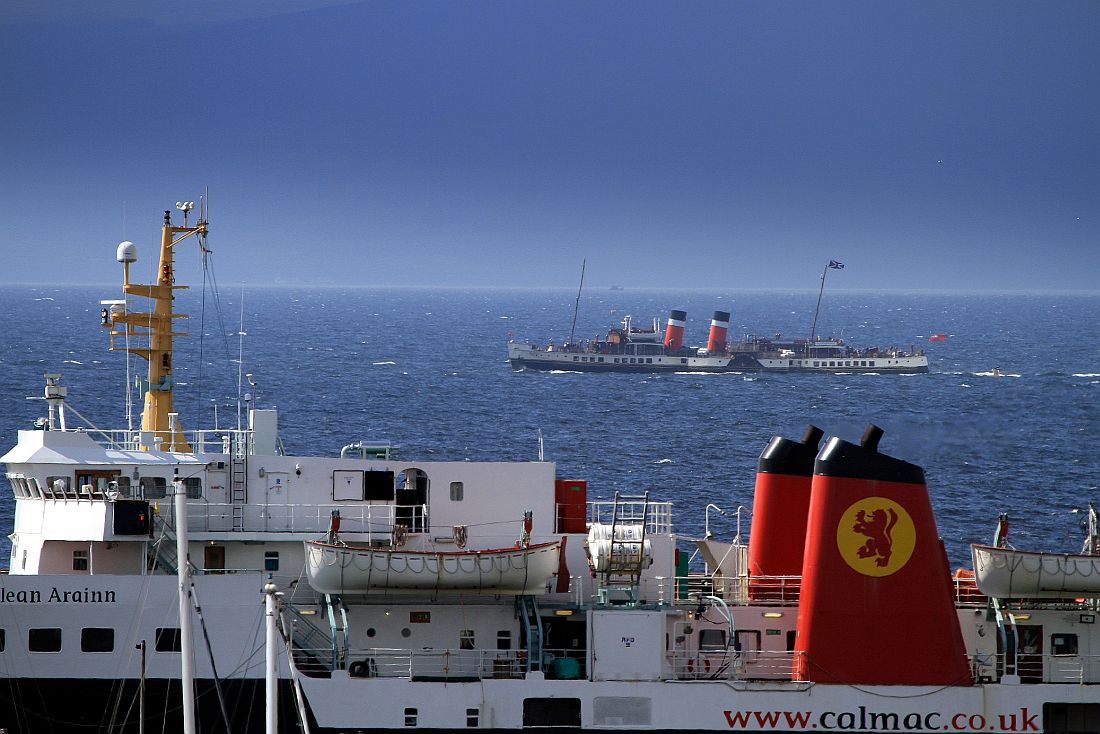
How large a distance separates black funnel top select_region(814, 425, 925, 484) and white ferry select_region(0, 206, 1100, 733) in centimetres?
4

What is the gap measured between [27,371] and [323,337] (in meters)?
79.9

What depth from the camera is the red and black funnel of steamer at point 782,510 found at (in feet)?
107

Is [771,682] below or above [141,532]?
below

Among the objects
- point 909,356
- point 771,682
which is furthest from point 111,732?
point 909,356

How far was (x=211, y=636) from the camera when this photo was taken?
2895cm

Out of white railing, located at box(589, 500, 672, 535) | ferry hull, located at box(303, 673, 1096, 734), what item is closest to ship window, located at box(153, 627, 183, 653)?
ferry hull, located at box(303, 673, 1096, 734)

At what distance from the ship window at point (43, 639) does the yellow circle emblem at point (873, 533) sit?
14.8 meters

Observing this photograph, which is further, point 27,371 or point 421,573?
point 27,371

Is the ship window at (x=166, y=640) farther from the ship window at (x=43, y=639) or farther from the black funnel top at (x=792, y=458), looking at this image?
the black funnel top at (x=792, y=458)

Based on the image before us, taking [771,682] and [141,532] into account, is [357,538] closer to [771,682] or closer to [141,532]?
[141,532]

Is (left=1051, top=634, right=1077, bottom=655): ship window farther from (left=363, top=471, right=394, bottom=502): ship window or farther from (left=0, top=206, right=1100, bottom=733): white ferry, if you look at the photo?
(left=363, top=471, right=394, bottom=502): ship window

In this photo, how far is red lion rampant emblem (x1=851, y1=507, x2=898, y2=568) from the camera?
29.3 meters

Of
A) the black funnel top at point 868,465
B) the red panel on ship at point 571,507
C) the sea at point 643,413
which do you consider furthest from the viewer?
the sea at point 643,413

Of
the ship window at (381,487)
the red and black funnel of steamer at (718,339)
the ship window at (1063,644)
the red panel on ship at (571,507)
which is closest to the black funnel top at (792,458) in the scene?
the red panel on ship at (571,507)
